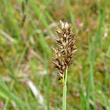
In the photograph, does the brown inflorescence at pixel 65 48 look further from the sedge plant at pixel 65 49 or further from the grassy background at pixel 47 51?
the grassy background at pixel 47 51

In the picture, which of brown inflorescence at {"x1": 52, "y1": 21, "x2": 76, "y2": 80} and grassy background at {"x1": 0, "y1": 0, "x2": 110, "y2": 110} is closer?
brown inflorescence at {"x1": 52, "y1": 21, "x2": 76, "y2": 80}

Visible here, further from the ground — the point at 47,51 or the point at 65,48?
the point at 47,51

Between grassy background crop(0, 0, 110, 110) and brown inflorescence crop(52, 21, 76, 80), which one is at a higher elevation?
grassy background crop(0, 0, 110, 110)

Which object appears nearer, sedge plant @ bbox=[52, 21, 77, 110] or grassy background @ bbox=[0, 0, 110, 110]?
sedge plant @ bbox=[52, 21, 77, 110]

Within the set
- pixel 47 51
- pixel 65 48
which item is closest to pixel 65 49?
pixel 65 48

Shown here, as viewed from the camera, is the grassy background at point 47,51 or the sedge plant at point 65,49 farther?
the grassy background at point 47,51

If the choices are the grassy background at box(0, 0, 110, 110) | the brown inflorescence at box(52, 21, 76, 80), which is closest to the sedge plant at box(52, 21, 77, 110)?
the brown inflorescence at box(52, 21, 76, 80)

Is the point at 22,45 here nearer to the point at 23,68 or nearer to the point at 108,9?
the point at 23,68

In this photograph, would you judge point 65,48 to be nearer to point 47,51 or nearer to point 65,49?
point 65,49

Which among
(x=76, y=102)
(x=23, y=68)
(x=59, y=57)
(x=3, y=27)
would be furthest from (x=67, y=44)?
(x=3, y=27)

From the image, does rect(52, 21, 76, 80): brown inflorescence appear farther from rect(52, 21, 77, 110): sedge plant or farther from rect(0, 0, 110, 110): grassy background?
rect(0, 0, 110, 110): grassy background

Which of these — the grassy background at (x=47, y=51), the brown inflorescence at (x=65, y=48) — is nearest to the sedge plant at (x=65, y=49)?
the brown inflorescence at (x=65, y=48)
